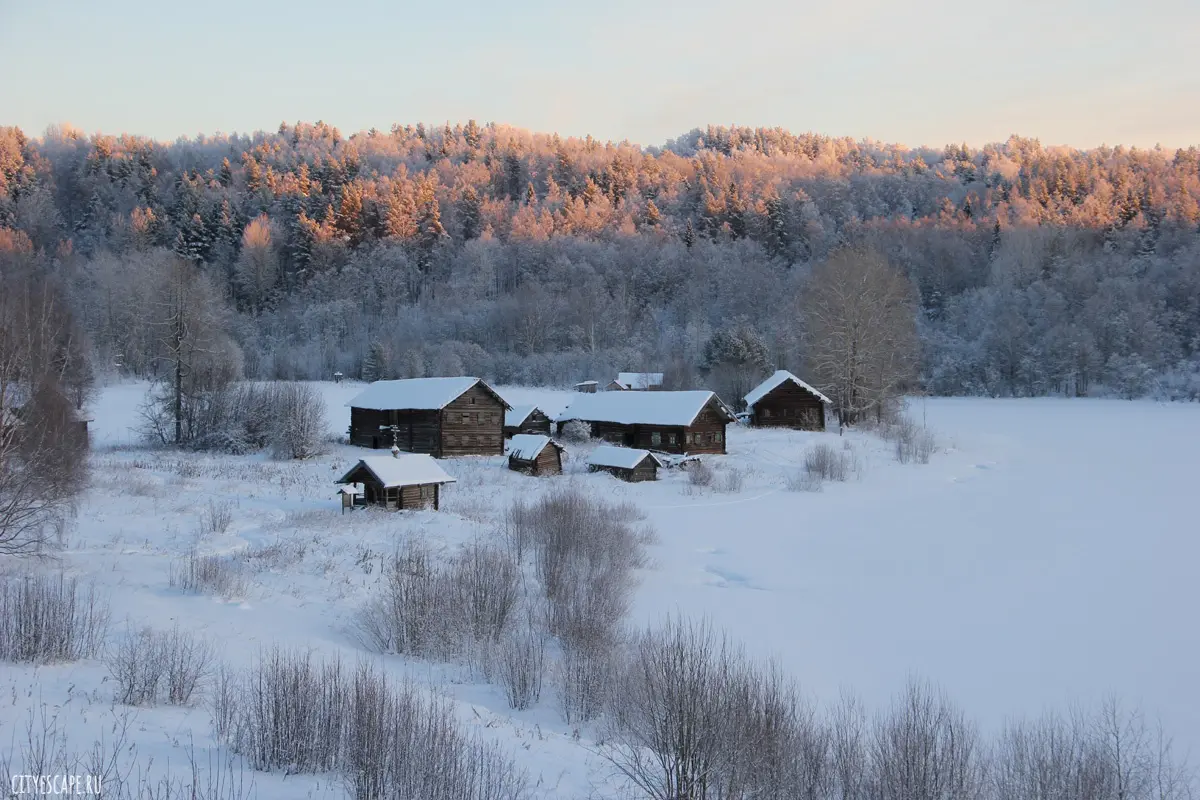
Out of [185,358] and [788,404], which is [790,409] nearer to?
[788,404]

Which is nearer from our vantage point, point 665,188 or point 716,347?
point 716,347

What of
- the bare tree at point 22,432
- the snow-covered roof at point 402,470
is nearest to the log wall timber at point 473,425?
the snow-covered roof at point 402,470

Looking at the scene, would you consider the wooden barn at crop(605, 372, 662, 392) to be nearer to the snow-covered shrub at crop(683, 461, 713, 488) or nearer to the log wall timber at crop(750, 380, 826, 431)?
the log wall timber at crop(750, 380, 826, 431)

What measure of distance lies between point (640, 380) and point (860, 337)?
19.0 meters

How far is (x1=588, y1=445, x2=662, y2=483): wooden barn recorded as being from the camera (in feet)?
106

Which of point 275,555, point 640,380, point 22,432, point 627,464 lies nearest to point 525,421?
point 627,464

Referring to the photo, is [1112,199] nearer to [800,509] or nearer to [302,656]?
[800,509]

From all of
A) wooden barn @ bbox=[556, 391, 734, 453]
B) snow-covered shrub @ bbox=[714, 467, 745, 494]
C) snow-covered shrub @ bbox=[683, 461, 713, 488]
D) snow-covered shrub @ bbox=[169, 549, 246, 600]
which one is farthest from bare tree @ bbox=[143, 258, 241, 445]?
snow-covered shrub @ bbox=[169, 549, 246, 600]

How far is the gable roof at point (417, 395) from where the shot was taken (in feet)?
122

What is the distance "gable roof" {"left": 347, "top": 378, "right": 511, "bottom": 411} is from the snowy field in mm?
4656

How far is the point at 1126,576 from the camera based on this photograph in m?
17.0

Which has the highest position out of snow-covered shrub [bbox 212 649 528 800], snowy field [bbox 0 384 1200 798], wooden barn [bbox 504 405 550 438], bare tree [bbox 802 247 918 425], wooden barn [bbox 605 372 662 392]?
bare tree [bbox 802 247 918 425]

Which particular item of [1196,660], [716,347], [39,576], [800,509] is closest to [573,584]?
[39,576]

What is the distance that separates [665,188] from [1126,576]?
115856mm
